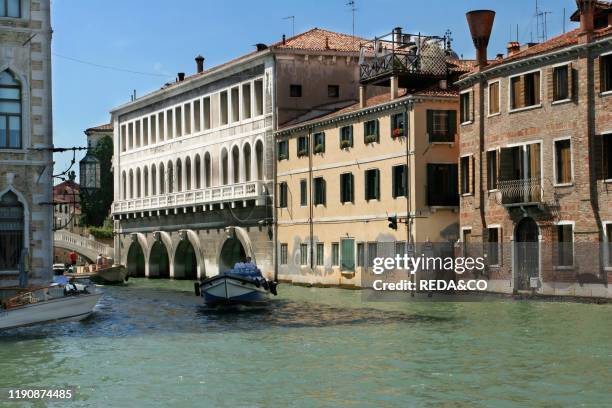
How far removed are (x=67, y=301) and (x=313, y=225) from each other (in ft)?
69.4

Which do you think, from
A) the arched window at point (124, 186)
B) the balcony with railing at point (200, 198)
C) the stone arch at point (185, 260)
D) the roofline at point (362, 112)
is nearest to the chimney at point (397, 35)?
the roofline at point (362, 112)

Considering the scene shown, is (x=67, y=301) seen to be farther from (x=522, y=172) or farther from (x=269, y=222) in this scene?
(x=269, y=222)

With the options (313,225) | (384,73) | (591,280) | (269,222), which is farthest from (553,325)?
(269,222)

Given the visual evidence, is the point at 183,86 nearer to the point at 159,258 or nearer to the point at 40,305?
the point at 159,258

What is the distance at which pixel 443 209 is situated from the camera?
130 feet

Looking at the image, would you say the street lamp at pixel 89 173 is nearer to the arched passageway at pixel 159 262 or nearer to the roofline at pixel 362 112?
the roofline at pixel 362 112

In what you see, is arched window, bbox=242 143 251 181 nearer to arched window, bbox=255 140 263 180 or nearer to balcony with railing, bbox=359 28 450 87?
arched window, bbox=255 140 263 180

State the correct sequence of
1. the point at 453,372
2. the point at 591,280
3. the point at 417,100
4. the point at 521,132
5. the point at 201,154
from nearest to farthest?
the point at 453,372 → the point at 591,280 → the point at 521,132 → the point at 417,100 → the point at 201,154

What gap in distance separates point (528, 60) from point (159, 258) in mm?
33074

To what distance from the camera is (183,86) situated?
2243 inches

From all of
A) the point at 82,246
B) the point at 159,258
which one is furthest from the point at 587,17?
the point at 82,246

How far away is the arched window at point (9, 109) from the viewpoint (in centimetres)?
2556

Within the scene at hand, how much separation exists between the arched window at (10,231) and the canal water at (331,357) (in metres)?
1.68

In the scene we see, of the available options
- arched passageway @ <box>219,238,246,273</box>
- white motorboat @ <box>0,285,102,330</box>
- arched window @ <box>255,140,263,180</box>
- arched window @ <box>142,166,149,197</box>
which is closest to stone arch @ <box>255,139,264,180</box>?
arched window @ <box>255,140,263,180</box>
